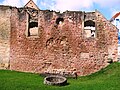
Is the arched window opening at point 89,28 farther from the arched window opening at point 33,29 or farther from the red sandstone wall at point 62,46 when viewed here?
the arched window opening at point 33,29

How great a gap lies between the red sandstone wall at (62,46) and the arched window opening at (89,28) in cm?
60

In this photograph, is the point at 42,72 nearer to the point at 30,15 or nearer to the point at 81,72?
the point at 81,72

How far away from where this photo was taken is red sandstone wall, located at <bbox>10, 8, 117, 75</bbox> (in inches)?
787

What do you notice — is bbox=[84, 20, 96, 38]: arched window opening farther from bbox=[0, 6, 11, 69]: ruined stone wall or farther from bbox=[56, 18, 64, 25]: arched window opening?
bbox=[0, 6, 11, 69]: ruined stone wall

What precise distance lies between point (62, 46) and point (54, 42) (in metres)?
0.58

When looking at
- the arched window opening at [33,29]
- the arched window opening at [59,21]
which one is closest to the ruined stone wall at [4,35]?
the arched window opening at [33,29]

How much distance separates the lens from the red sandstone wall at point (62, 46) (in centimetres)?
2000

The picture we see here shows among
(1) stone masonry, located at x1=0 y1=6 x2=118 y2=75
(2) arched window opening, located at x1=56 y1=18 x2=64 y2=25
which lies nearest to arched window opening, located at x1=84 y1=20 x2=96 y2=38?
(1) stone masonry, located at x1=0 y1=6 x2=118 y2=75

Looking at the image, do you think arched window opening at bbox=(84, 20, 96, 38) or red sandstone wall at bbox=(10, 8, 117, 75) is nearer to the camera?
red sandstone wall at bbox=(10, 8, 117, 75)

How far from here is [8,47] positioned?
20906 mm

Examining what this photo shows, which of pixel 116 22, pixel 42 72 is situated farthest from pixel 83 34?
pixel 116 22

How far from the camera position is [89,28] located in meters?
21.5

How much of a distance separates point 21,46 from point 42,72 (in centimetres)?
227

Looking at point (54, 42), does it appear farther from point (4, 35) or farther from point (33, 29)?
point (4, 35)
